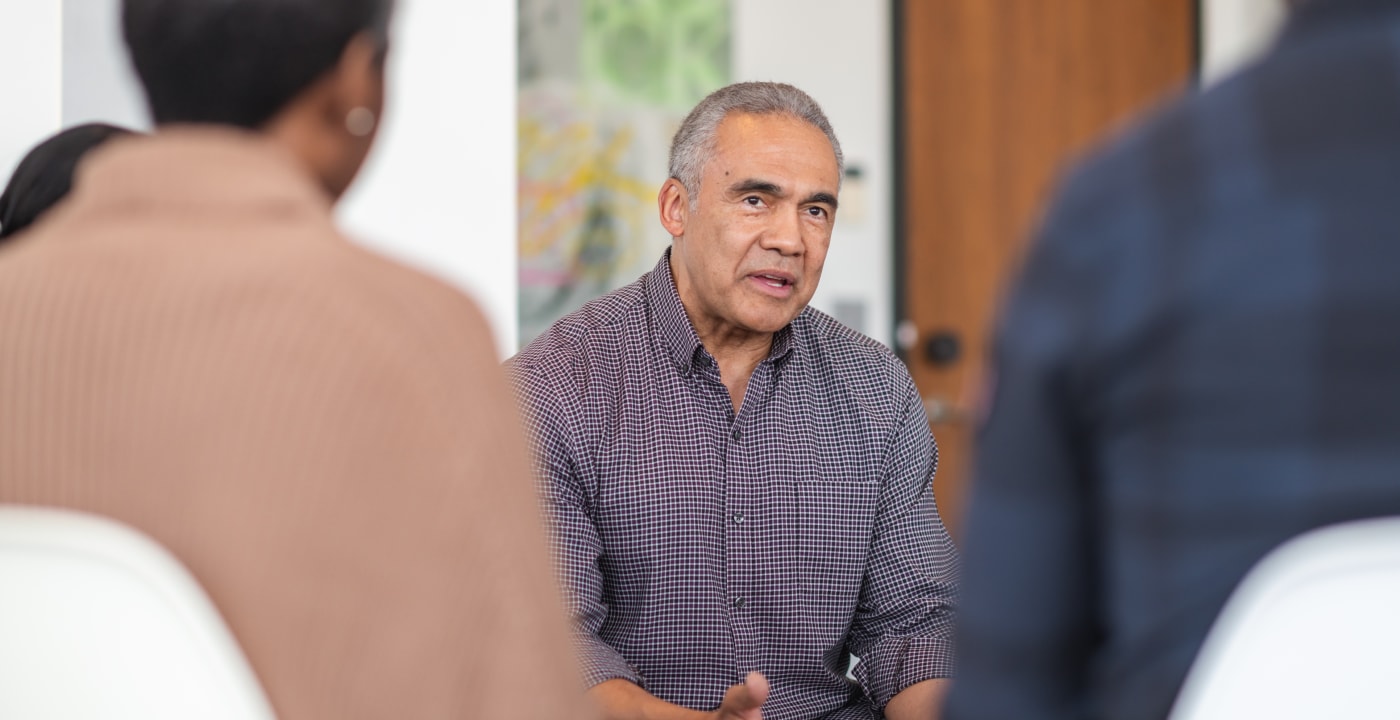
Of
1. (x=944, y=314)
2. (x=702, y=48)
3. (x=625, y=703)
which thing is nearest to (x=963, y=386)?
(x=944, y=314)

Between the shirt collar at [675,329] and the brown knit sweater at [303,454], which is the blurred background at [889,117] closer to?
the shirt collar at [675,329]

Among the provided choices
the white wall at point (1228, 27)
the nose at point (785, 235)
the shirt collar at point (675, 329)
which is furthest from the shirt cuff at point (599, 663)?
the white wall at point (1228, 27)

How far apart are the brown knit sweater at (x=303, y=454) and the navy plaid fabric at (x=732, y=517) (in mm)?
900

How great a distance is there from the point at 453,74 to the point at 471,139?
11cm

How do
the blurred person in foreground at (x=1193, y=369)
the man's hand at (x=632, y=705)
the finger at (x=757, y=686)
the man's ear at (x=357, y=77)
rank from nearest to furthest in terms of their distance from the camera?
1. the blurred person in foreground at (x=1193, y=369)
2. the man's ear at (x=357, y=77)
3. the finger at (x=757, y=686)
4. the man's hand at (x=632, y=705)

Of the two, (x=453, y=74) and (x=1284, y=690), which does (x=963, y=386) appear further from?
(x=1284, y=690)

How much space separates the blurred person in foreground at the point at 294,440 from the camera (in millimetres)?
808

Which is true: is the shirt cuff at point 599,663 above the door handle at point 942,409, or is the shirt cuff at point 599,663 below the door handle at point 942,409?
above

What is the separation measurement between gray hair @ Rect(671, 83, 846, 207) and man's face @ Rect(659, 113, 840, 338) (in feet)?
0.04

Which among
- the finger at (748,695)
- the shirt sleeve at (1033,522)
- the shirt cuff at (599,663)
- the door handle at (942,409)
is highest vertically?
the shirt sleeve at (1033,522)

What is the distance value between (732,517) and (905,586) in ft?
0.84

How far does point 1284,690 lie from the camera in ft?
2.44

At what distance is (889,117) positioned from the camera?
401cm

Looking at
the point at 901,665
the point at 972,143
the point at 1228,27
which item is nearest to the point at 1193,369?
the point at 901,665
